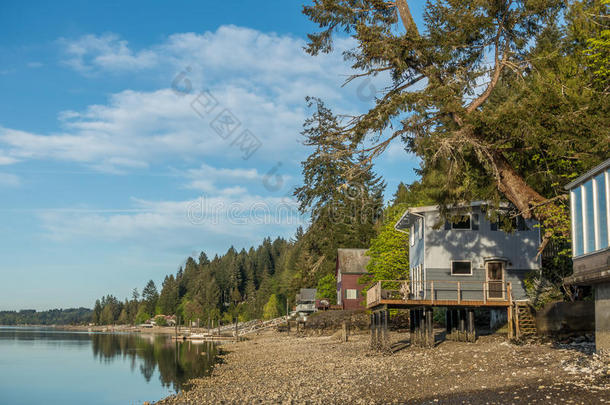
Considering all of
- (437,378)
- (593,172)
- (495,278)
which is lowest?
(437,378)

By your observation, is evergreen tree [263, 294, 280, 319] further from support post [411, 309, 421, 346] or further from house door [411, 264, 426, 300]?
support post [411, 309, 421, 346]

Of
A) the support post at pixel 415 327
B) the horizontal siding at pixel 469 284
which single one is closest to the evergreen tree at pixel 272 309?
the horizontal siding at pixel 469 284

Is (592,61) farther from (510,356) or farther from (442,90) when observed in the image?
(510,356)

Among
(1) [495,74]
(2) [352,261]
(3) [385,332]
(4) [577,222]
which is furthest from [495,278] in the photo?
(2) [352,261]

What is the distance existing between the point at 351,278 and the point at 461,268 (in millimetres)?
30923

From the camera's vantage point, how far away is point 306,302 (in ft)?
252

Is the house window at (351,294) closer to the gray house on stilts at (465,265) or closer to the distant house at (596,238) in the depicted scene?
the gray house on stilts at (465,265)

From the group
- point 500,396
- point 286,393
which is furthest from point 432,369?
point 500,396

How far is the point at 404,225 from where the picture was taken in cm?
3828

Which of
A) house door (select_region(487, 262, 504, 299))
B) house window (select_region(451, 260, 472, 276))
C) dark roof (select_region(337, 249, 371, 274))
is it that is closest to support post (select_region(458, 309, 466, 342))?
house door (select_region(487, 262, 504, 299))

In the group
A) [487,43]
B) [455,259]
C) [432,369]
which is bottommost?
[432,369]

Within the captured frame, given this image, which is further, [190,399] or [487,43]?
[190,399]

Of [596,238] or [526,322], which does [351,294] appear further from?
[596,238]

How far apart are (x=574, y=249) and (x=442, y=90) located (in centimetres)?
666
